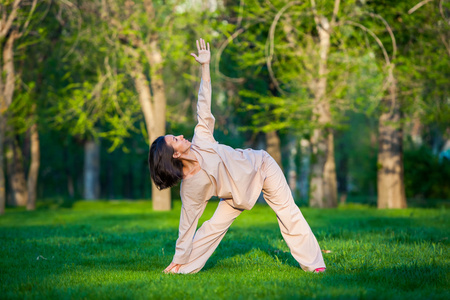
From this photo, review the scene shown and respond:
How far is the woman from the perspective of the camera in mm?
4871

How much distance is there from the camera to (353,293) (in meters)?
4.09

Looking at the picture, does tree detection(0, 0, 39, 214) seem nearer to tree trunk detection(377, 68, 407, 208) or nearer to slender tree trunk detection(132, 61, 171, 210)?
slender tree trunk detection(132, 61, 171, 210)

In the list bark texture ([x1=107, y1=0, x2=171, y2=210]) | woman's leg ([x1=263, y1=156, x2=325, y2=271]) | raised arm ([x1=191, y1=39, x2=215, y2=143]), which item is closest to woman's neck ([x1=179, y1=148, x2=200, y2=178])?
raised arm ([x1=191, y1=39, x2=215, y2=143])

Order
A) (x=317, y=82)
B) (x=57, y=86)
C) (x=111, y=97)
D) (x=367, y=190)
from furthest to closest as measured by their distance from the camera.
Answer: (x=367, y=190) < (x=57, y=86) < (x=111, y=97) < (x=317, y=82)

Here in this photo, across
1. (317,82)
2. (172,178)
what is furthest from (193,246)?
(317,82)

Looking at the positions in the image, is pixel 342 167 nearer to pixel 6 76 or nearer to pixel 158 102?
pixel 158 102

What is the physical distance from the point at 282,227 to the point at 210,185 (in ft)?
2.98

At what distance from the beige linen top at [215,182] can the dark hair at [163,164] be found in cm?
18

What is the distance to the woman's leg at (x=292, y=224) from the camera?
519 cm

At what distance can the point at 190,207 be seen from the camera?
5.03m

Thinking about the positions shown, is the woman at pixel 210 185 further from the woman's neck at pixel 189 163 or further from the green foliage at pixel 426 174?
the green foliage at pixel 426 174

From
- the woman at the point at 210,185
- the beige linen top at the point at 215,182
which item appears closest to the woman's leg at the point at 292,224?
the woman at the point at 210,185

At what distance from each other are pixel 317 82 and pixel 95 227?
826 centimetres

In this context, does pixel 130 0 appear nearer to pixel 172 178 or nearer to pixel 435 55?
pixel 435 55
